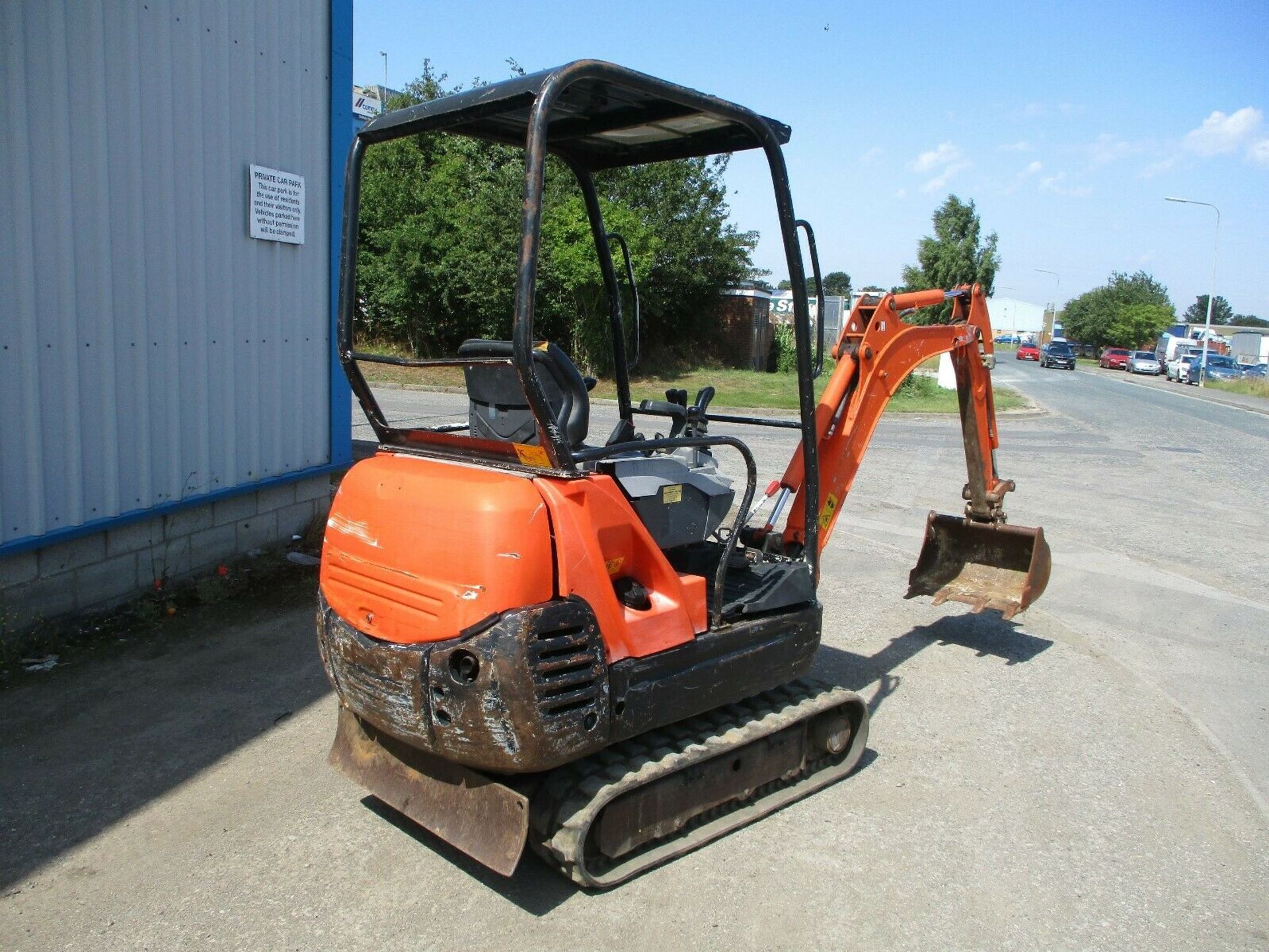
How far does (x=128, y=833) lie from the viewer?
3.85 meters

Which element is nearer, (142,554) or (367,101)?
(142,554)

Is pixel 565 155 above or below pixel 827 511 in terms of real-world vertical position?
above

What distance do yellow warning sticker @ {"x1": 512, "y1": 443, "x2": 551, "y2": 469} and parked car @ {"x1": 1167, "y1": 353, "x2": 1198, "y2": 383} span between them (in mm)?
52504

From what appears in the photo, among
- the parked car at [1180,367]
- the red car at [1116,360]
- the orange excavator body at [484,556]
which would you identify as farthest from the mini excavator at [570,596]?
the red car at [1116,360]

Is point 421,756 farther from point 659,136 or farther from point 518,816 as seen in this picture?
point 659,136

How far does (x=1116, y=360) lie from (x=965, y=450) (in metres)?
60.5

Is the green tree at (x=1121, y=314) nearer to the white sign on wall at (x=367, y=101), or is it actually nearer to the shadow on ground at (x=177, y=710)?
the white sign on wall at (x=367, y=101)

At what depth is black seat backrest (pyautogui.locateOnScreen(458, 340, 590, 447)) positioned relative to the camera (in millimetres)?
3680

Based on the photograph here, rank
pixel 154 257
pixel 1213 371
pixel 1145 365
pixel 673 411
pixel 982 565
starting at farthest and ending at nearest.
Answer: pixel 1145 365 < pixel 1213 371 < pixel 982 565 < pixel 154 257 < pixel 673 411

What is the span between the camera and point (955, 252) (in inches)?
2023

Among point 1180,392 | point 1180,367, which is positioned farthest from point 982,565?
point 1180,367

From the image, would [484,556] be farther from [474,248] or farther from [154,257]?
[474,248]

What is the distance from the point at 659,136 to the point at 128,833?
357 cm

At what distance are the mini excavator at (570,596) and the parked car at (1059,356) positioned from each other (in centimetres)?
5540
